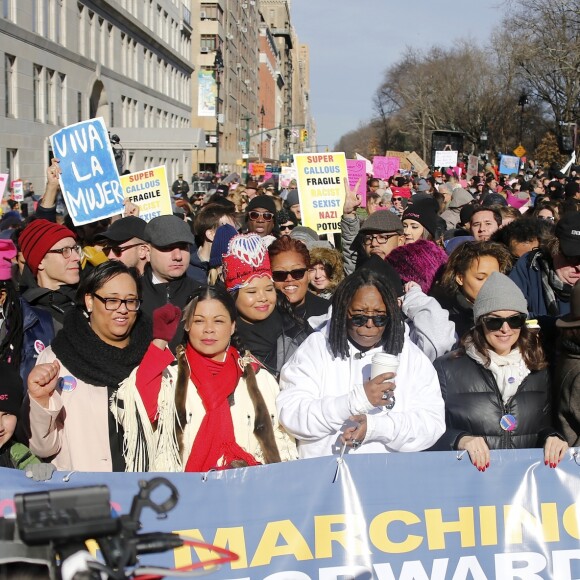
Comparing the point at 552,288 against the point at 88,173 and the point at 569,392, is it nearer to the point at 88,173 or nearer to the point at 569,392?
the point at 569,392

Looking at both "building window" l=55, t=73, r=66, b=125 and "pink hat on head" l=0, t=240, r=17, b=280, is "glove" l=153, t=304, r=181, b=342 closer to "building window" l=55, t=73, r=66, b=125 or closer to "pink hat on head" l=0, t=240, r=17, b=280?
"pink hat on head" l=0, t=240, r=17, b=280

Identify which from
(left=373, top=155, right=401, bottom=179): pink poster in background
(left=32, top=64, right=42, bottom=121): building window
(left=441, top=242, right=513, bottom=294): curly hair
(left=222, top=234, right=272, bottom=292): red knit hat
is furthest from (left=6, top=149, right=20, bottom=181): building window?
(left=441, top=242, right=513, bottom=294): curly hair

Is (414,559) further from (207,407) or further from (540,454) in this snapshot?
(207,407)

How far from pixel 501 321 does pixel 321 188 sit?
19.2ft

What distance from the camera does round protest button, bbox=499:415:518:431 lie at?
152 inches

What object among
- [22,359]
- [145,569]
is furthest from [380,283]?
[145,569]

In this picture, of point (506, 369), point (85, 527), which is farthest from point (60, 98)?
point (85, 527)

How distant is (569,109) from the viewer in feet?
143

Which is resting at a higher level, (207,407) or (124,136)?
(124,136)

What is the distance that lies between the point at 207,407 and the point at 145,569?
6.02 ft

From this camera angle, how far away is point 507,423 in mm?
3869

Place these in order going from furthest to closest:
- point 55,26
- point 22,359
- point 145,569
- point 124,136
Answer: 1. point 55,26
2. point 124,136
3. point 22,359
4. point 145,569

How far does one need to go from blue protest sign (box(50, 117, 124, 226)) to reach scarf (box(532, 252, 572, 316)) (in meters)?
3.78

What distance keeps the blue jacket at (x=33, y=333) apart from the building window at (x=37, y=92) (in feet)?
92.7
